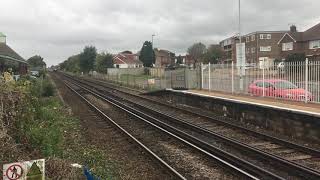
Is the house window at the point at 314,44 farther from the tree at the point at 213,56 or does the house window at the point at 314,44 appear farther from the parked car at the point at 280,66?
the parked car at the point at 280,66

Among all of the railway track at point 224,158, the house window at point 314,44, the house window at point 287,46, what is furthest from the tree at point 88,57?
the railway track at point 224,158

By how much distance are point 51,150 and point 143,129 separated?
7.81 m

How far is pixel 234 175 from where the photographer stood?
1009 centimetres

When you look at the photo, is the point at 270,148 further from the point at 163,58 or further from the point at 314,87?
the point at 163,58

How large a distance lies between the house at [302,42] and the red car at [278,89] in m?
54.9

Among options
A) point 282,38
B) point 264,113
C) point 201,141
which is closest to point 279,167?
point 201,141

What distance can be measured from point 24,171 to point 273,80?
54.8 ft

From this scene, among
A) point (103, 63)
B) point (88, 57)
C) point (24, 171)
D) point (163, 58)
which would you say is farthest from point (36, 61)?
point (24, 171)

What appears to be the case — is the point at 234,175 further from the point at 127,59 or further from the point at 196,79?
the point at 127,59

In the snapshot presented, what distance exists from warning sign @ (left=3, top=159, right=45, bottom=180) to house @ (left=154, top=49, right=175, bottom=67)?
436 feet

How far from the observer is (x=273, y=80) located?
70.5 ft

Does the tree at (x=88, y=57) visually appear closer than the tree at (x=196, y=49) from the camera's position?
Yes

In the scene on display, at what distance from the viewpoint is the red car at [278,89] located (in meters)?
19.8

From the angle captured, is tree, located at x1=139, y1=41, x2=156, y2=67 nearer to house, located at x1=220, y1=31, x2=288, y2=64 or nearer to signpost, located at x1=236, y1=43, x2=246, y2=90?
house, located at x1=220, y1=31, x2=288, y2=64
